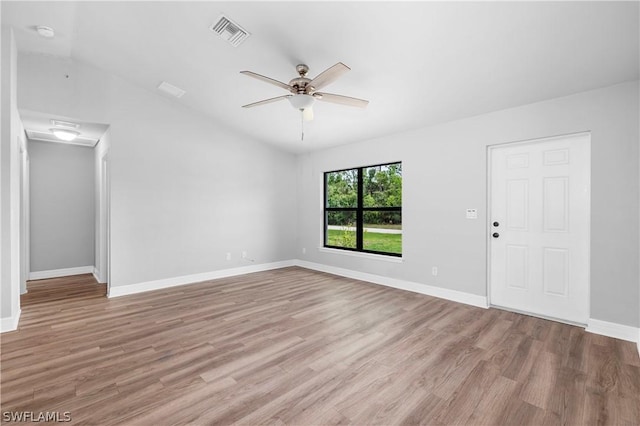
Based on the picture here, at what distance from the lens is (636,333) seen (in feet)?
8.96

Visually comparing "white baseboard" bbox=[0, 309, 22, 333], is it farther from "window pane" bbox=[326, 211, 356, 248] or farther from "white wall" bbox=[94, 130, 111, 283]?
"window pane" bbox=[326, 211, 356, 248]

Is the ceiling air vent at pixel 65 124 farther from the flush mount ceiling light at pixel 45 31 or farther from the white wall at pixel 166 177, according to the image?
the flush mount ceiling light at pixel 45 31

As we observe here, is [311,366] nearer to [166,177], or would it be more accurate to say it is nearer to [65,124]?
[166,177]

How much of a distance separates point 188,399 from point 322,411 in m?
0.89

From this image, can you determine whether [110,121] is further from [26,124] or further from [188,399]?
[188,399]

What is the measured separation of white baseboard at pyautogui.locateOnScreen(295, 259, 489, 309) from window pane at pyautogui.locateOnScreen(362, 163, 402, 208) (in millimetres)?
1287

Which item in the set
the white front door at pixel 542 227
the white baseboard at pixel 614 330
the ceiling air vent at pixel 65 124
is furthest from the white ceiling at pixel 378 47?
the white baseboard at pixel 614 330

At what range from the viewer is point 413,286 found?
4.48m

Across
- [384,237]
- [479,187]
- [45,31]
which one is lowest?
[384,237]

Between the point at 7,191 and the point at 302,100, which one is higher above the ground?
the point at 302,100

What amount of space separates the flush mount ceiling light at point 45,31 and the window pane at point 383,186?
4.63 metres

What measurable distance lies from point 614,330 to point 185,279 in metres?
5.61

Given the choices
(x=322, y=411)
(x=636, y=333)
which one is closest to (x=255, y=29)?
(x=322, y=411)

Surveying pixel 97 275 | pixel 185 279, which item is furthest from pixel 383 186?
pixel 97 275
